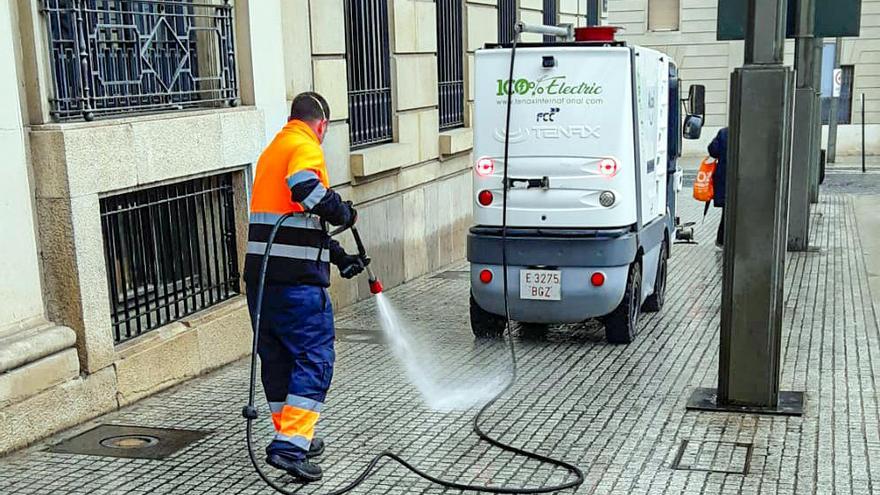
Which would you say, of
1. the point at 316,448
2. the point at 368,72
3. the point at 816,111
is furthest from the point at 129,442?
the point at 816,111

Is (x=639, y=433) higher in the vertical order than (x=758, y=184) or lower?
lower

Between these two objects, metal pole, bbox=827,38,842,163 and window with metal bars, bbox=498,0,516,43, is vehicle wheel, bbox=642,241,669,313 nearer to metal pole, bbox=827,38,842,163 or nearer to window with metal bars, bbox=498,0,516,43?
window with metal bars, bbox=498,0,516,43

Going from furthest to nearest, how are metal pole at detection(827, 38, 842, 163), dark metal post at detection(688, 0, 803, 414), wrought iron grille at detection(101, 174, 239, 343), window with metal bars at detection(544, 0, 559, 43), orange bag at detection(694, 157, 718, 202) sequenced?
metal pole at detection(827, 38, 842, 163)
window with metal bars at detection(544, 0, 559, 43)
orange bag at detection(694, 157, 718, 202)
wrought iron grille at detection(101, 174, 239, 343)
dark metal post at detection(688, 0, 803, 414)

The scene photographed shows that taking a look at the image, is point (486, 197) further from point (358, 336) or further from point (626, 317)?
point (358, 336)

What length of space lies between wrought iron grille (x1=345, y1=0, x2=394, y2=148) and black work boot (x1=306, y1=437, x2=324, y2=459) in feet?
17.0

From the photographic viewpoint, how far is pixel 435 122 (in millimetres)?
12109

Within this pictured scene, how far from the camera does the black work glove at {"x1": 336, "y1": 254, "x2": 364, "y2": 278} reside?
5.34 m

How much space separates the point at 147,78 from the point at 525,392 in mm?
3373

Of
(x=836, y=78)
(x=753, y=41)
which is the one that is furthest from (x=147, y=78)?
(x=836, y=78)

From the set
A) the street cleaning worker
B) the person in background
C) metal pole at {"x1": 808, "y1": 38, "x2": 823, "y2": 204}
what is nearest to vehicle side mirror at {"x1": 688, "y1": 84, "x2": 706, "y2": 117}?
the person in background

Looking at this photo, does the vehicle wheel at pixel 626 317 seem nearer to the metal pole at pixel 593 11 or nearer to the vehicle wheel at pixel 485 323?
the vehicle wheel at pixel 485 323

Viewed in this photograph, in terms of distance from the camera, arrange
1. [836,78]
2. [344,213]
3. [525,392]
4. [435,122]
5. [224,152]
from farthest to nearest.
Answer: [836,78], [435,122], [224,152], [525,392], [344,213]

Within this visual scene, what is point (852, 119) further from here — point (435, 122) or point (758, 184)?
point (758, 184)

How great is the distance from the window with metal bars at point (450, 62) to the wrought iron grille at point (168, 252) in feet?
17.6
